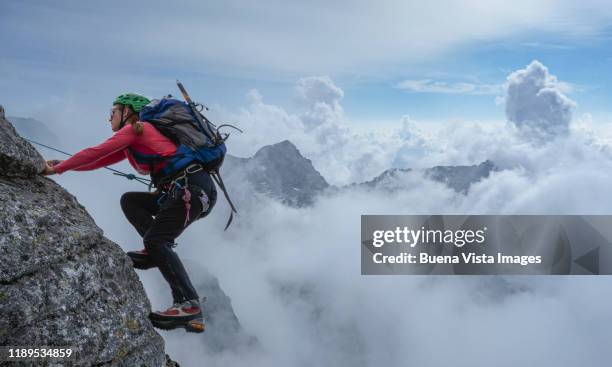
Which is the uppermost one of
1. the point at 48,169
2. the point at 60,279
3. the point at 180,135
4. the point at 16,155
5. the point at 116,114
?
the point at 116,114

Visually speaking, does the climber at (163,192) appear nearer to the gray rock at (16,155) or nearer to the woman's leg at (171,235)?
the woman's leg at (171,235)

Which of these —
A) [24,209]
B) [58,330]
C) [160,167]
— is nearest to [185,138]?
[160,167]

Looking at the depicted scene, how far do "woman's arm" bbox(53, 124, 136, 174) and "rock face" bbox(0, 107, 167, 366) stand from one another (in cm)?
58

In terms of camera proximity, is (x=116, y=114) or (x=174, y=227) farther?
(x=116, y=114)

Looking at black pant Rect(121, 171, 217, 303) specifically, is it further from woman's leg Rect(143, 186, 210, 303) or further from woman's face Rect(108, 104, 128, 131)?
woman's face Rect(108, 104, 128, 131)

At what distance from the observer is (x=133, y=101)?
10070mm

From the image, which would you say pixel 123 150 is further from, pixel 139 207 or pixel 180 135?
pixel 139 207

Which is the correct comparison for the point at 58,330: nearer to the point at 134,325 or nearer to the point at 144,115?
the point at 134,325

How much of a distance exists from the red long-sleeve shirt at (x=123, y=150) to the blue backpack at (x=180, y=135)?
104 mm

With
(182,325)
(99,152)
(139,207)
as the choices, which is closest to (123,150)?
(99,152)

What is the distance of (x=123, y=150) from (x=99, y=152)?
71cm

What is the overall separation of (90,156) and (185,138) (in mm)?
1660

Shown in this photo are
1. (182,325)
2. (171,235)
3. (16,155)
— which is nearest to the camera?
(16,155)

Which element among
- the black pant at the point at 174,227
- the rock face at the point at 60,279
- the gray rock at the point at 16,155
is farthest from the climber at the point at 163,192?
the rock face at the point at 60,279
